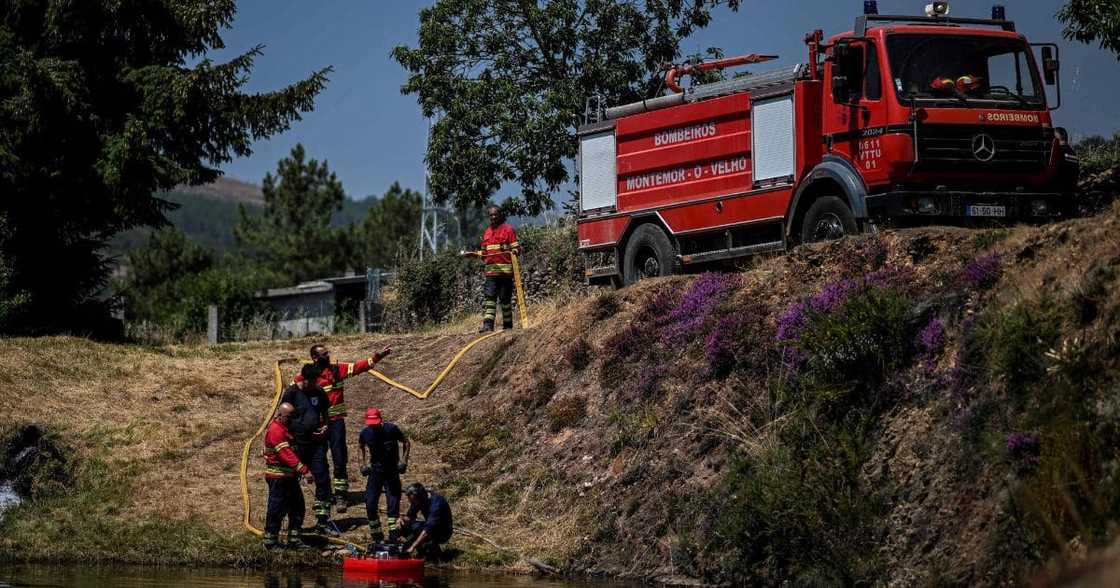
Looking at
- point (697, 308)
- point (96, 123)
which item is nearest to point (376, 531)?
point (697, 308)

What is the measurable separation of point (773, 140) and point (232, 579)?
10.2 meters

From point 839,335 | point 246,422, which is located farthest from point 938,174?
point 246,422

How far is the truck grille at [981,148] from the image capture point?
20000 mm

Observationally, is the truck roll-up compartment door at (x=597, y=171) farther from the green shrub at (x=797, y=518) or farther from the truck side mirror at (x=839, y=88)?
the green shrub at (x=797, y=518)

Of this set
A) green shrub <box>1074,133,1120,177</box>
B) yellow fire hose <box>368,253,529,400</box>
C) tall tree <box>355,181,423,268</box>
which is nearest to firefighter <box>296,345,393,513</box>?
yellow fire hose <box>368,253,529,400</box>

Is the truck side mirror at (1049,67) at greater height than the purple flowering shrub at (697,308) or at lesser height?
greater

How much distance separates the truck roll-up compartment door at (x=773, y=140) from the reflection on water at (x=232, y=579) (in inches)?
291

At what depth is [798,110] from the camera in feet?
71.3

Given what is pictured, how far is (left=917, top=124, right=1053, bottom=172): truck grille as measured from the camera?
20.0m

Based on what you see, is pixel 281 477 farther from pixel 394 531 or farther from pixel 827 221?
pixel 827 221

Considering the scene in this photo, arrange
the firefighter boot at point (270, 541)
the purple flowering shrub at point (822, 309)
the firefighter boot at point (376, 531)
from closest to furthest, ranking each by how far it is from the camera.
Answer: the purple flowering shrub at point (822, 309)
the firefighter boot at point (376, 531)
the firefighter boot at point (270, 541)

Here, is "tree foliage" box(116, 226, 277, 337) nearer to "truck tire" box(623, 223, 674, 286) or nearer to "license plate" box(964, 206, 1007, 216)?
"truck tire" box(623, 223, 674, 286)

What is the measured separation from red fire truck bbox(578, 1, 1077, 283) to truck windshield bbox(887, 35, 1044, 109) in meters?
0.02

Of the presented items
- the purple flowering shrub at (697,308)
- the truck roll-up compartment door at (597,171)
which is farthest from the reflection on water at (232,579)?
the truck roll-up compartment door at (597,171)
